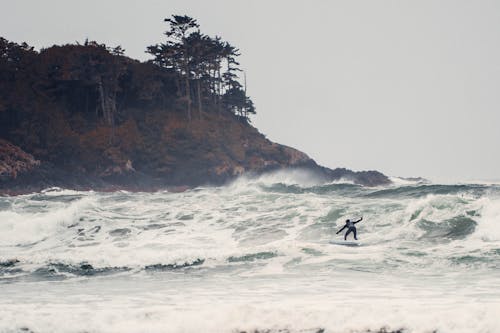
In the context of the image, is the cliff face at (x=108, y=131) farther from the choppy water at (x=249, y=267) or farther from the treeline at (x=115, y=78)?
the choppy water at (x=249, y=267)

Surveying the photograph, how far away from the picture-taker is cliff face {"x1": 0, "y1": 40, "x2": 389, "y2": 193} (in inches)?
2237

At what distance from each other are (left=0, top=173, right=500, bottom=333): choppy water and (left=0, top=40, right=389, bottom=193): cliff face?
1065 inches

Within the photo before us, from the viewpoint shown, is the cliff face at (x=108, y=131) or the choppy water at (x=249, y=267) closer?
the choppy water at (x=249, y=267)

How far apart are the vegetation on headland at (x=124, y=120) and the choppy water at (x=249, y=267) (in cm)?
2840

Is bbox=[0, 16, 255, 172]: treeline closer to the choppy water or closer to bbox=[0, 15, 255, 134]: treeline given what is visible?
bbox=[0, 15, 255, 134]: treeline

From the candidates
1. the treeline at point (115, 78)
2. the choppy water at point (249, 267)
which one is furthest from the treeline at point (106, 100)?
the choppy water at point (249, 267)

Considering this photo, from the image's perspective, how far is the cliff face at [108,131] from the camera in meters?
56.8

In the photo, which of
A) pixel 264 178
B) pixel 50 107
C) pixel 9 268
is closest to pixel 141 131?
pixel 50 107

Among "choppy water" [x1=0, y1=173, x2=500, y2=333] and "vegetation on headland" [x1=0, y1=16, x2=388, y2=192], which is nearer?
"choppy water" [x1=0, y1=173, x2=500, y2=333]

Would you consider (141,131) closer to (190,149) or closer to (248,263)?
(190,149)

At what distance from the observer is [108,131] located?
64.5m

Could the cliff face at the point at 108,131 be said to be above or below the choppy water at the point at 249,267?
above

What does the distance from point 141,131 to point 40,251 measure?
155ft

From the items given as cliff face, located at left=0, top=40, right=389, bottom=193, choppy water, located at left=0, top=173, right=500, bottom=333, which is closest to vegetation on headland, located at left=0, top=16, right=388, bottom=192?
cliff face, located at left=0, top=40, right=389, bottom=193
